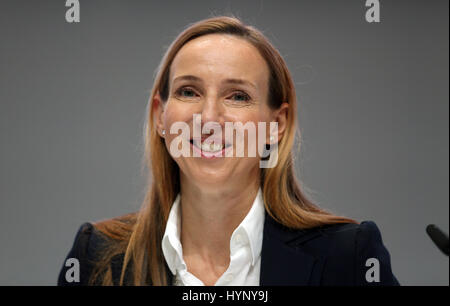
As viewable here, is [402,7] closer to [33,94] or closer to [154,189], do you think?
[154,189]

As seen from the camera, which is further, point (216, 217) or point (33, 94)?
point (33, 94)

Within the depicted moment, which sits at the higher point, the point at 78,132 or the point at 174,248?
the point at 78,132

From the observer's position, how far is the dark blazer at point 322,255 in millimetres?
1328

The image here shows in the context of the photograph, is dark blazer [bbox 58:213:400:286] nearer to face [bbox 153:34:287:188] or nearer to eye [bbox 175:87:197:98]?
face [bbox 153:34:287:188]

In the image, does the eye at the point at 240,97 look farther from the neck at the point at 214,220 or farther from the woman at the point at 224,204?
the neck at the point at 214,220

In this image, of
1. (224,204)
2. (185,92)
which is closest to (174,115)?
(185,92)

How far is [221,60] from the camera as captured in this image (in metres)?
1.34

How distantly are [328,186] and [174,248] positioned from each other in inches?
25.0

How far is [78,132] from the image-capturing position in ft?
5.81

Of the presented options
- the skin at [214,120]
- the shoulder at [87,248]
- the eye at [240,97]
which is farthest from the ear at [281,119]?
the shoulder at [87,248]

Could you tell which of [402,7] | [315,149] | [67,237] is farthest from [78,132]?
[402,7]

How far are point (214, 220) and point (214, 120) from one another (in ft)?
0.95

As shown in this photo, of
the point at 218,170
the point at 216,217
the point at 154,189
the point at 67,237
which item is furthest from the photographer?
the point at 67,237

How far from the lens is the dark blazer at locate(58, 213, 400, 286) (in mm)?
1328
